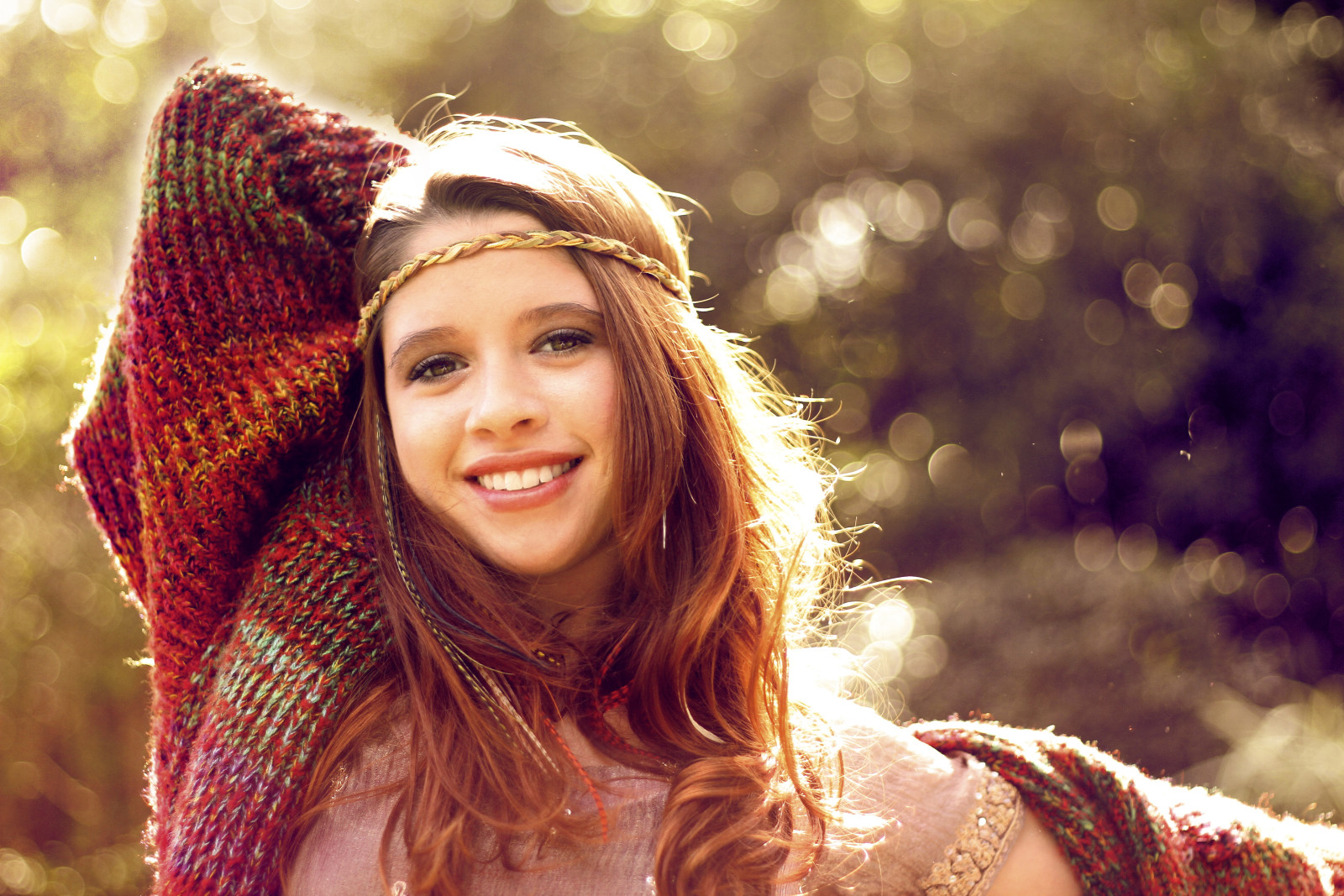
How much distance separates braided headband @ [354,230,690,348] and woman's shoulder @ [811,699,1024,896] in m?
0.78

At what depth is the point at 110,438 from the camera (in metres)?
1.47

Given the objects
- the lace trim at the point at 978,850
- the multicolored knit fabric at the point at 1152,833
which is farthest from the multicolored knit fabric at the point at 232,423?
the multicolored knit fabric at the point at 1152,833

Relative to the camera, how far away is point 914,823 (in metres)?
1.41

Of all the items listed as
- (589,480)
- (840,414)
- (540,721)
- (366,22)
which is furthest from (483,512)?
(366,22)

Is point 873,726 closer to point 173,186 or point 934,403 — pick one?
point 173,186

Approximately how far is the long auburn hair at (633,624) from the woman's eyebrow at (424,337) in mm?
112

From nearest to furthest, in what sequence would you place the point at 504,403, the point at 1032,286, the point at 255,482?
the point at 504,403 < the point at 255,482 < the point at 1032,286

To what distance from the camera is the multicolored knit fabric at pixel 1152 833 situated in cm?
138

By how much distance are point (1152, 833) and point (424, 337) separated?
4.02ft

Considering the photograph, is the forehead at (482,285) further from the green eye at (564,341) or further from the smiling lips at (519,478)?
the smiling lips at (519,478)

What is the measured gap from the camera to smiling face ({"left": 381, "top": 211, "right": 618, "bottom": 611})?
52.7 inches

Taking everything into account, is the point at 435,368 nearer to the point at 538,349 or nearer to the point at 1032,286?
the point at 538,349

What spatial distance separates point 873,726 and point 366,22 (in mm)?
2715

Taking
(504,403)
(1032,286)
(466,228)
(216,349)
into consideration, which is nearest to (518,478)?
(504,403)
